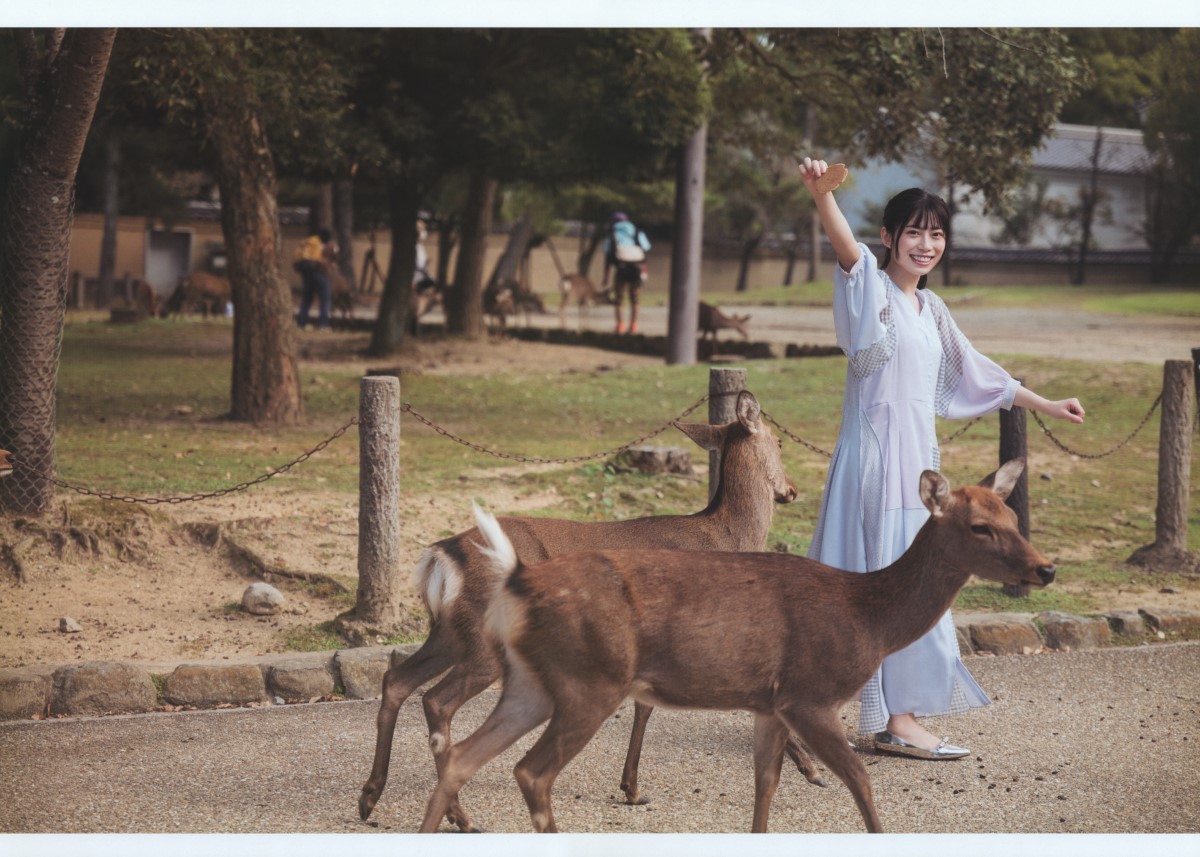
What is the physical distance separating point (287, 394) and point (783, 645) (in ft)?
27.3

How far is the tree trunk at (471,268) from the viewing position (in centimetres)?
1964

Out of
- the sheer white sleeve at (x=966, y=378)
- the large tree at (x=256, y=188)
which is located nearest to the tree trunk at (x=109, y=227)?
the large tree at (x=256, y=188)

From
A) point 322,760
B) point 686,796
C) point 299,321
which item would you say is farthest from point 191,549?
point 299,321

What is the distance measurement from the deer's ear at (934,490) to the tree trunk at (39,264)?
4992 millimetres

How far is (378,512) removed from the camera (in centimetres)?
643

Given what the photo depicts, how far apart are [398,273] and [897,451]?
13.4 metres

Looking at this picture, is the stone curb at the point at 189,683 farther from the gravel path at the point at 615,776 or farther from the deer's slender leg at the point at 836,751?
the deer's slender leg at the point at 836,751

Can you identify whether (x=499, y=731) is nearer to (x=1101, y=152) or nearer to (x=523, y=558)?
(x=523, y=558)

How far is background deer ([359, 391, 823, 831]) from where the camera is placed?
4.47 meters

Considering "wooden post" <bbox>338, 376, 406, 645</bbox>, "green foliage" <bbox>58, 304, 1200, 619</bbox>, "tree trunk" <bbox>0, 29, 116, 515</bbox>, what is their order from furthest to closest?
"green foliage" <bbox>58, 304, 1200, 619</bbox> → "tree trunk" <bbox>0, 29, 116, 515</bbox> → "wooden post" <bbox>338, 376, 406, 645</bbox>

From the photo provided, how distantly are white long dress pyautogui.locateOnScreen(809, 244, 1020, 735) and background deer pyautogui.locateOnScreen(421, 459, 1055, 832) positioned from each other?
81cm

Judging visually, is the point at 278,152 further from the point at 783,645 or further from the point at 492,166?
the point at 783,645

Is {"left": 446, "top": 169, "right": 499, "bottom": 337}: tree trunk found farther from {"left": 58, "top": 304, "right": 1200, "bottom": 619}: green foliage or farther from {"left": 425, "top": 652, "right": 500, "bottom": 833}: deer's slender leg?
{"left": 425, "top": 652, "right": 500, "bottom": 833}: deer's slender leg

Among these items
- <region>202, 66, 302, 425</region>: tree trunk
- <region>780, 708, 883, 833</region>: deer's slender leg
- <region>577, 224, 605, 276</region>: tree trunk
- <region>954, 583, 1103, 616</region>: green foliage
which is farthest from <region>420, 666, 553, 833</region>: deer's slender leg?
<region>577, 224, 605, 276</region>: tree trunk
